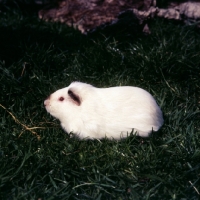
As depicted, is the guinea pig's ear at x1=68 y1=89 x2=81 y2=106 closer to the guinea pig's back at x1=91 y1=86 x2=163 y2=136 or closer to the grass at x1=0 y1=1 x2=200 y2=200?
the guinea pig's back at x1=91 y1=86 x2=163 y2=136

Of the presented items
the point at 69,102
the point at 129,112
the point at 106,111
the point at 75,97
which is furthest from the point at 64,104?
the point at 129,112

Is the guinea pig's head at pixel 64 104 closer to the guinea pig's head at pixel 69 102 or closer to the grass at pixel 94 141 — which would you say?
the guinea pig's head at pixel 69 102

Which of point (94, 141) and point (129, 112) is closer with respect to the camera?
point (129, 112)

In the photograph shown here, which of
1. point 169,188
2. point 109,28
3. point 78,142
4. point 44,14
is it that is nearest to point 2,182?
point 78,142

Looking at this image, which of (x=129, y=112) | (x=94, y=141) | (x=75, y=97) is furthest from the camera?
(x=75, y=97)

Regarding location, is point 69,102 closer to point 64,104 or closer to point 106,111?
point 64,104

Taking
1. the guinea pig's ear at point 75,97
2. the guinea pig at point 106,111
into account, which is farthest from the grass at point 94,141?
the guinea pig's ear at point 75,97

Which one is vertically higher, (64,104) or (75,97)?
(75,97)

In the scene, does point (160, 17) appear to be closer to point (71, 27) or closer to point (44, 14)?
point (71, 27)
